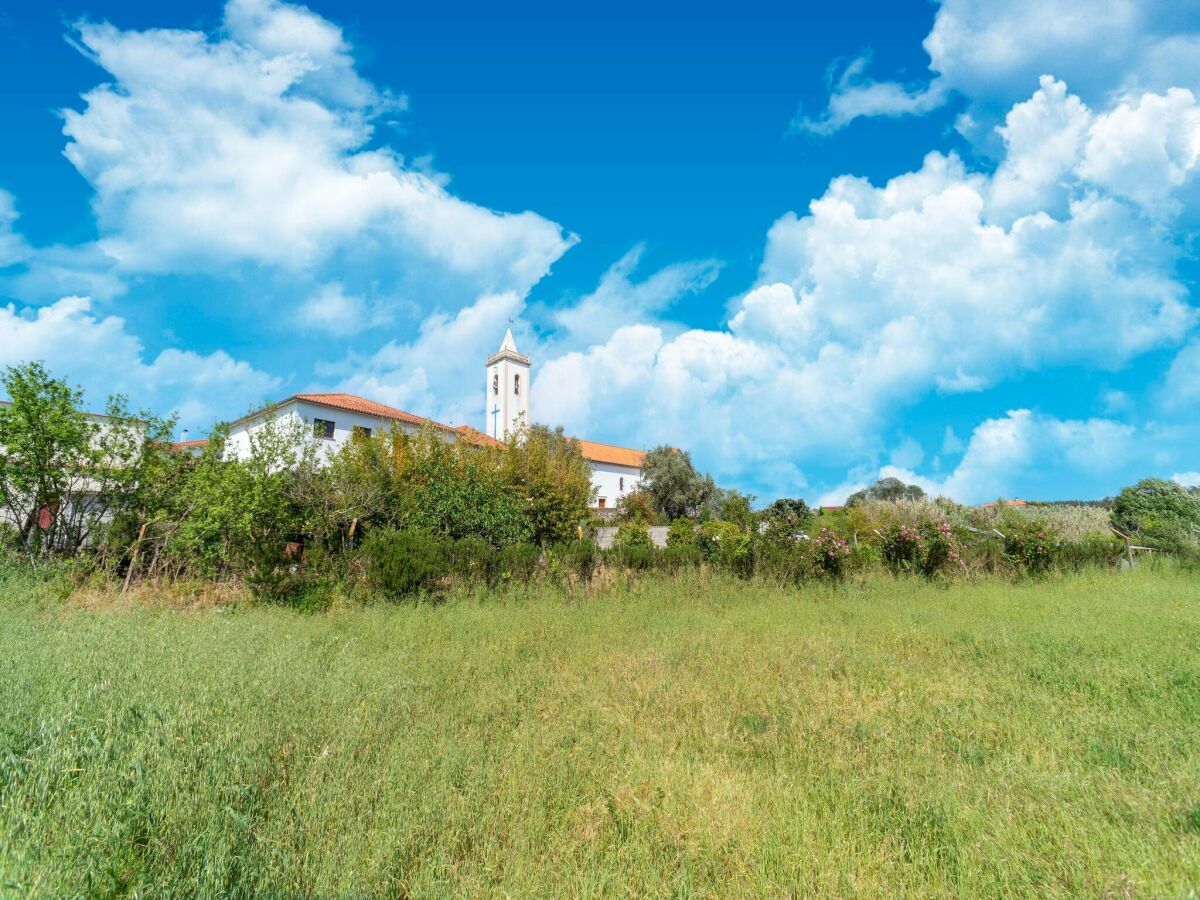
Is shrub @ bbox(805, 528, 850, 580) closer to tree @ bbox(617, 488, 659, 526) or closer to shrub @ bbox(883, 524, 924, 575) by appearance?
shrub @ bbox(883, 524, 924, 575)

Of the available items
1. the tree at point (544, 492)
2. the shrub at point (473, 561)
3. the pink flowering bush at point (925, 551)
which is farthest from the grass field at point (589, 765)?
the tree at point (544, 492)

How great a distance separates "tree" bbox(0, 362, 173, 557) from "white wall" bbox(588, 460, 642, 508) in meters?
41.3

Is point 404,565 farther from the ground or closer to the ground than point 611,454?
closer to the ground

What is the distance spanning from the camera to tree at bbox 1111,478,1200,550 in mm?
17875

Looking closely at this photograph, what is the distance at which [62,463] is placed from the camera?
10.0 meters

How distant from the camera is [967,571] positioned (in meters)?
12.1

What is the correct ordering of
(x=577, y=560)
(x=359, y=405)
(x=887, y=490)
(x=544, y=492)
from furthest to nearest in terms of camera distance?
(x=887, y=490) < (x=359, y=405) < (x=544, y=492) < (x=577, y=560)

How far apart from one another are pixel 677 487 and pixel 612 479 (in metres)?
18.8

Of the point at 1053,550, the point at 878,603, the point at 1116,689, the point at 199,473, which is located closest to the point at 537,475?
the point at 199,473

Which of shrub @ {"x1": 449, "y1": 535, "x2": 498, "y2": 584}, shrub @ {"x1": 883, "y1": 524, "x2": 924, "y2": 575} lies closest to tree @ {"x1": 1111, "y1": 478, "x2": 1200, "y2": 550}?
shrub @ {"x1": 883, "y1": 524, "x2": 924, "y2": 575}

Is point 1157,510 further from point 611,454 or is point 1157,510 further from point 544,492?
point 611,454

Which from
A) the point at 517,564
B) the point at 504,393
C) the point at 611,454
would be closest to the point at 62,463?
the point at 517,564

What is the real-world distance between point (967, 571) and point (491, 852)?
12.6 meters

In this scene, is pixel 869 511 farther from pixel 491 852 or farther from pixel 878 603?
pixel 491 852
